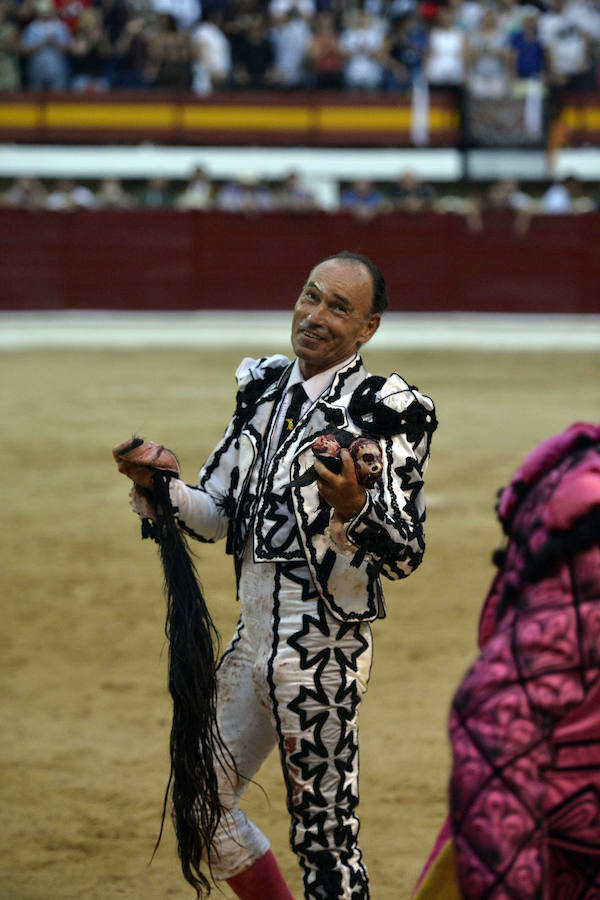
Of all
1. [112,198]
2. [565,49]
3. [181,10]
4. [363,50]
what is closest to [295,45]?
[363,50]

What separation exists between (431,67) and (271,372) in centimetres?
1424

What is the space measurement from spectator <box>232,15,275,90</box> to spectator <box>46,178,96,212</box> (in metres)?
2.39

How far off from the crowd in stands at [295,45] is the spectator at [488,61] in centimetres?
1

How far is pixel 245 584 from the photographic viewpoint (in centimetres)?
244

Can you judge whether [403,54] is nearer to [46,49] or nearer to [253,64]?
[253,64]

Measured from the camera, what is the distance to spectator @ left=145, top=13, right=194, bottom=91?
15844 mm

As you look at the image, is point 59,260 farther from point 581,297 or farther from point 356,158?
point 581,297

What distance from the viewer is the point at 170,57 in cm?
1617

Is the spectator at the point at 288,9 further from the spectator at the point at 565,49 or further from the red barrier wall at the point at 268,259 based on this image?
Result: the spectator at the point at 565,49

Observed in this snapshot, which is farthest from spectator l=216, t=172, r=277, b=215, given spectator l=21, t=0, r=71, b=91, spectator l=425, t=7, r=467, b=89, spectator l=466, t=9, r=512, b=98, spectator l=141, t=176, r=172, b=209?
spectator l=466, t=9, r=512, b=98

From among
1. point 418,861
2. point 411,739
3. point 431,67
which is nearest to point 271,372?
point 418,861

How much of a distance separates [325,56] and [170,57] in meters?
1.85

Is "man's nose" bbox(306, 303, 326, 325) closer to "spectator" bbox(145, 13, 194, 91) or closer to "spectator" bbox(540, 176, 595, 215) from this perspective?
"spectator" bbox(540, 176, 595, 215)

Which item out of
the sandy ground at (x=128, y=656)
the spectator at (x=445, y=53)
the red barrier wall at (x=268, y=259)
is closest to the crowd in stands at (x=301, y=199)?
the red barrier wall at (x=268, y=259)
